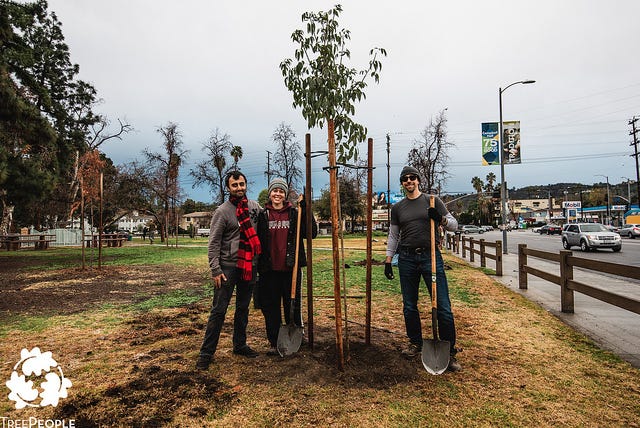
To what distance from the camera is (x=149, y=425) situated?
8.25 feet

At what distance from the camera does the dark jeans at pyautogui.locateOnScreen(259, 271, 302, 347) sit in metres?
→ 3.94

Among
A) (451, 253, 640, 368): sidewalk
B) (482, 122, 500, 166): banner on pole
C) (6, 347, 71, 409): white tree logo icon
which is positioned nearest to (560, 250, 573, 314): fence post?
(451, 253, 640, 368): sidewalk

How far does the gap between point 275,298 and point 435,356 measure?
1781 millimetres

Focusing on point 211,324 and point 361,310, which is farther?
point 361,310

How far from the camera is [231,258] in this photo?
12.0 feet

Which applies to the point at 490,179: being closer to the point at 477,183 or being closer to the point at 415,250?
the point at 477,183

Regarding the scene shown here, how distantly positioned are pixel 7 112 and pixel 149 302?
30.3 feet

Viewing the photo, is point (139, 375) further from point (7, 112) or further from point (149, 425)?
point (7, 112)

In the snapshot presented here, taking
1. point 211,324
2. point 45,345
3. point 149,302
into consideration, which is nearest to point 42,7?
point 149,302

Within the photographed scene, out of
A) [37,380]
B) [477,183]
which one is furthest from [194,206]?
[37,380]

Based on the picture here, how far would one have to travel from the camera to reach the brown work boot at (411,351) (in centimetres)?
369

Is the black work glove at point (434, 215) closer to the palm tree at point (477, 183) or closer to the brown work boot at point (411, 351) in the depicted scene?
the brown work boot at point (411, 351)

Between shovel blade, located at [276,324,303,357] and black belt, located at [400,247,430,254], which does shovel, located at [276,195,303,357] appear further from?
black belt, located at [400,247,430,254]

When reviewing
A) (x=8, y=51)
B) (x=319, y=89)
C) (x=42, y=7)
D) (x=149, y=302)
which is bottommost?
(x=149, y=302)
